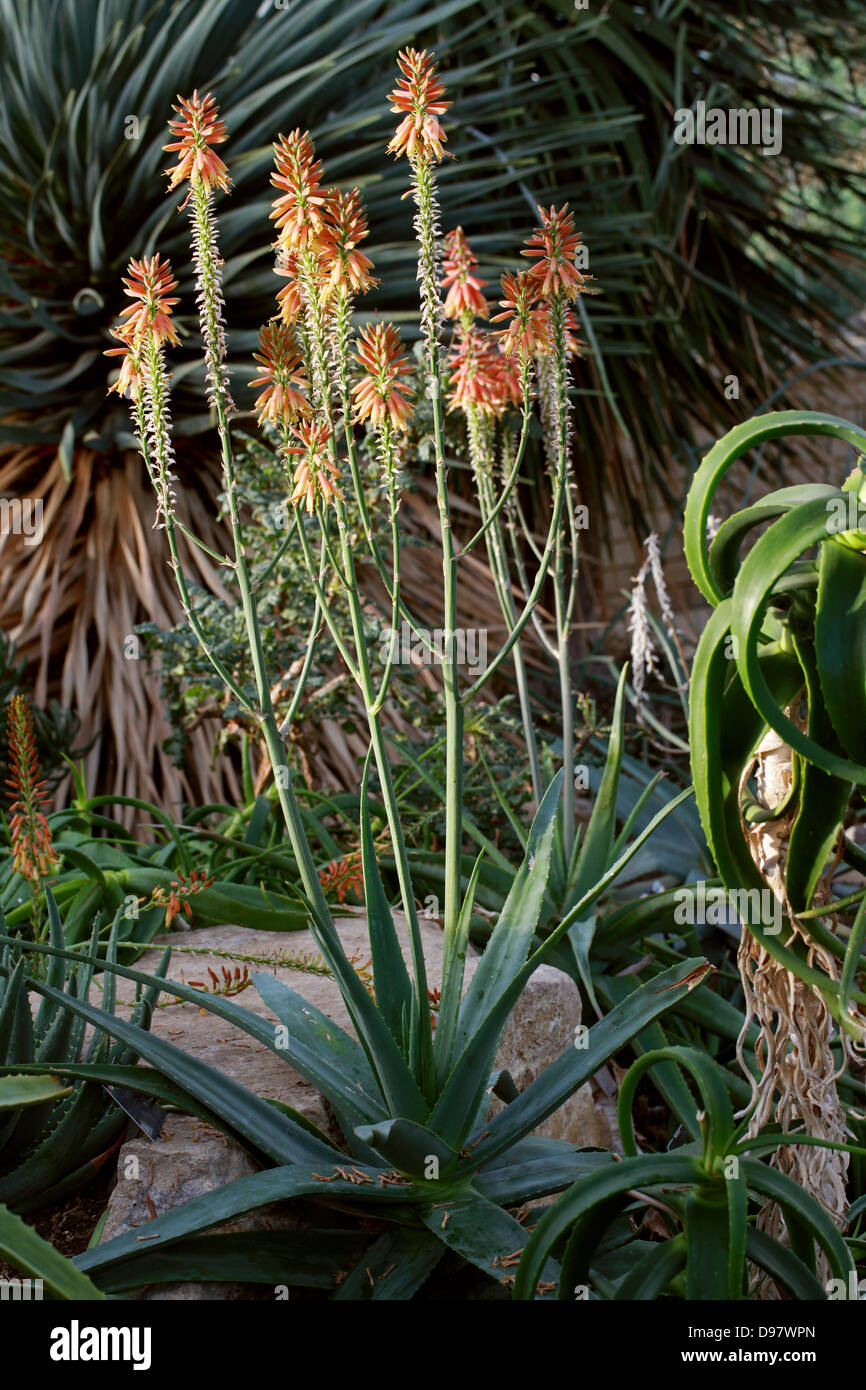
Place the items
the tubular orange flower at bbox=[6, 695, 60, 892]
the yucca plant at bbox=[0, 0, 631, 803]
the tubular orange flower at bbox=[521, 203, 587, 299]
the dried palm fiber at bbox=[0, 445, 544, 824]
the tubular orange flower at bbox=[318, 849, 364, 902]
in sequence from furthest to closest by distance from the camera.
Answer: the yucca plant at bbox=[0, 0, 631, 803], the dried palm fiber at bbox=[0, 445, 544, 824], the tubular orange flower at bbox=[318, 849, 364, 902], the tubular orange flower at bbox=[6, 695, 60, 892], the tubular orange flower at bbox=[521, 203, 587, 299]

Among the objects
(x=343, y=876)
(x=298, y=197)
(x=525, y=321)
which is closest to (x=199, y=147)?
(x=298, y=197)

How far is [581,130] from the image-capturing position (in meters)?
3.60

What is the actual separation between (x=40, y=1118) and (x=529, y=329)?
82 cm

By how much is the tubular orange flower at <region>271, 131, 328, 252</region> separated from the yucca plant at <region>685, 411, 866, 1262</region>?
0.38 m

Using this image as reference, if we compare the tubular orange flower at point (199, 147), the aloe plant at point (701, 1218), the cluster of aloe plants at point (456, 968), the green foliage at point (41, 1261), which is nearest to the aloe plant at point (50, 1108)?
the cluster of aloe plants at point (456, 968)

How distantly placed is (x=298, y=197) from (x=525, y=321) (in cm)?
23

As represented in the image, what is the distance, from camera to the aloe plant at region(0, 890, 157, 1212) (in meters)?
1.05

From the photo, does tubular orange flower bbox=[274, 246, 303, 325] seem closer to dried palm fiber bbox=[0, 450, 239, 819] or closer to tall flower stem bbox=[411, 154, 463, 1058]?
tall flower stem bbox=[411, 154, 463, 1058]

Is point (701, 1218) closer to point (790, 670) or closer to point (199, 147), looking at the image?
point (790, 670)

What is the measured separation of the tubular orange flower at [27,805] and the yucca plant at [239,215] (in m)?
1.22

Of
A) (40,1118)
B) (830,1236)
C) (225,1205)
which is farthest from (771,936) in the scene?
(40,1118)

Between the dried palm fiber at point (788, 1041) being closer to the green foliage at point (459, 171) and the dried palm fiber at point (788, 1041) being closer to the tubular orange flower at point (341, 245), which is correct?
the tubular orange flower at point (341, 245)

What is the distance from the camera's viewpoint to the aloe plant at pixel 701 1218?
0.79 meters

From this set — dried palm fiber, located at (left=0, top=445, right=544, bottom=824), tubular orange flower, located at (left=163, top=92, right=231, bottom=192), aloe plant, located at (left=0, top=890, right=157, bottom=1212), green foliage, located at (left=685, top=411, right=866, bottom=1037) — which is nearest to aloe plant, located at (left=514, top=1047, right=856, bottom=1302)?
green foliage, located at (left=685, top=411, right=866, bottom=1037)
